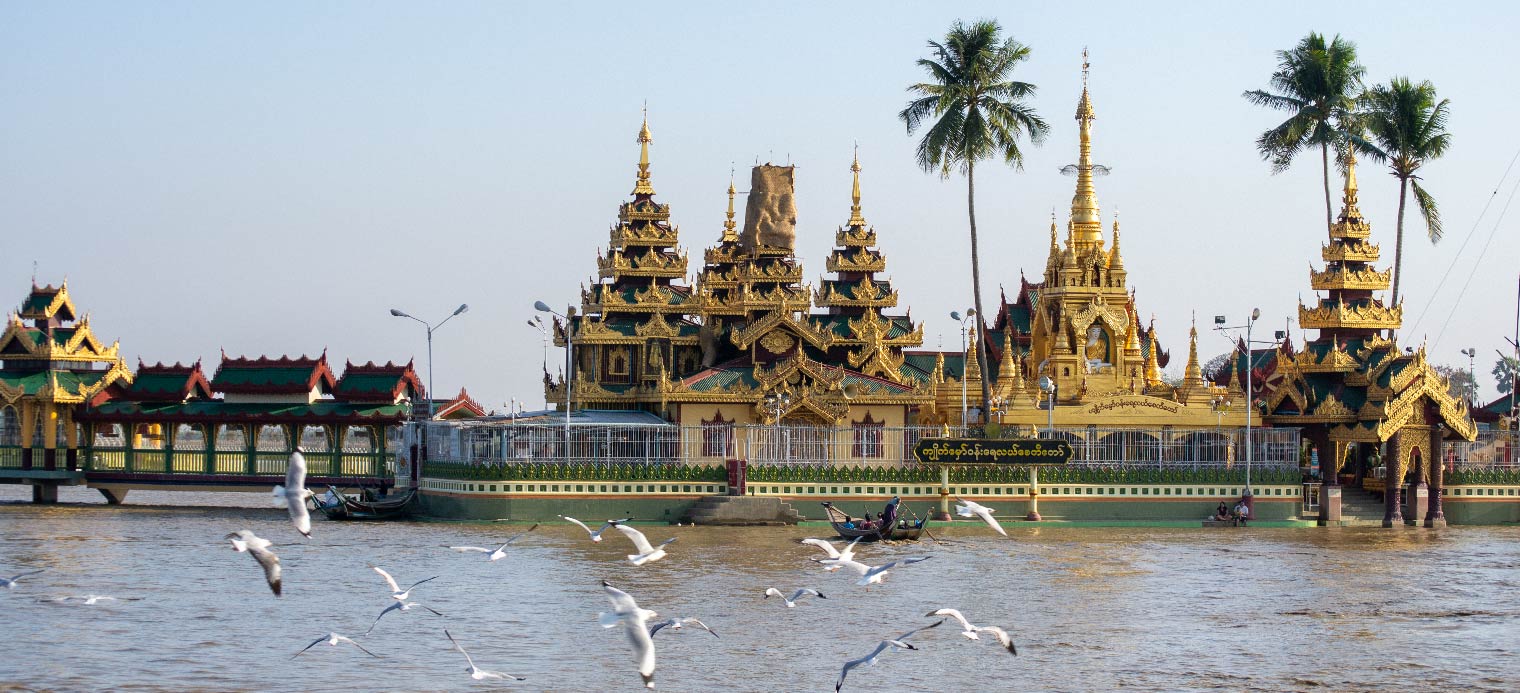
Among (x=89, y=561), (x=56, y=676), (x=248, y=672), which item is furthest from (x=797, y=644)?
(x=89, y=561)

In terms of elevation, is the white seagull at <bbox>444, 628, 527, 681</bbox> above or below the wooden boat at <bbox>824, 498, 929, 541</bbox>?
below

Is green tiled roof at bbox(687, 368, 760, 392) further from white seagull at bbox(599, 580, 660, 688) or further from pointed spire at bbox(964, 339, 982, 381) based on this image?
white seagull at bbox(599, 580, 660, 688)

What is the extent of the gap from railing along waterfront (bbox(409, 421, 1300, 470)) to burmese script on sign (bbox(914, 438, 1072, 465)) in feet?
2.28

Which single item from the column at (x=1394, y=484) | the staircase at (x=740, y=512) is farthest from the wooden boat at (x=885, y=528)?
the column at (x=1394, y=484)

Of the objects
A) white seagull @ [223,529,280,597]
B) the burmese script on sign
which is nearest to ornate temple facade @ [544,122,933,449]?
the burmese script on sign

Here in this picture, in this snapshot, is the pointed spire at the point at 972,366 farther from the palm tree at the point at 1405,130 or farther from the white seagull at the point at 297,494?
the white seagull at the point at 297,494

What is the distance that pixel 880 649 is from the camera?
79.2ft

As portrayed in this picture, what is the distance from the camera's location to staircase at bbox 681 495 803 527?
53.7 metres

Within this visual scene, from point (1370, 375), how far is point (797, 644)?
31.1 m

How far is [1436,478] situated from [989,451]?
40.3 ft

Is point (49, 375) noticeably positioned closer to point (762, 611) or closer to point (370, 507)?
point (370, 507)

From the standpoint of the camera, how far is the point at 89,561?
42.3 m

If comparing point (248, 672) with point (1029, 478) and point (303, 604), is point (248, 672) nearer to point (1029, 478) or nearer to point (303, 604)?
point (303, 604)

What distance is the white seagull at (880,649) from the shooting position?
23.7 metres
